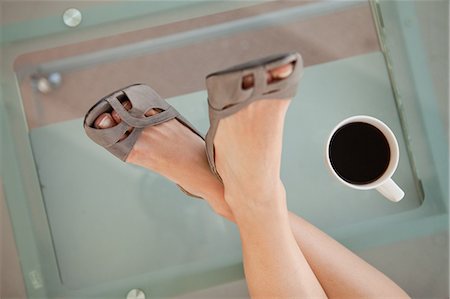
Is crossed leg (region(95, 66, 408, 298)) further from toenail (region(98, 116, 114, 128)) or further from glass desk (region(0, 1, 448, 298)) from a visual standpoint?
glass desk (region(0, 1, 448, 298))

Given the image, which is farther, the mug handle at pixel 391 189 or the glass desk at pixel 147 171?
the glass desk at pixel 147 171

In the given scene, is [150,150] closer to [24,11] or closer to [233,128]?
[233,128]

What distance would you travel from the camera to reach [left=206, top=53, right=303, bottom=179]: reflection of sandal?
48 centimetres

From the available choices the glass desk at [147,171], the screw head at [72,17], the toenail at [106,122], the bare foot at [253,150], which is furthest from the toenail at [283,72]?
the screw head at [72,17]

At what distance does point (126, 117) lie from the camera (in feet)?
2.19

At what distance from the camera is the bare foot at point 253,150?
1.73 feet

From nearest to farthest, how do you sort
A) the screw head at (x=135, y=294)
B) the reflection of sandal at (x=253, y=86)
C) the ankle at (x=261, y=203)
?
1. the reflection of sandal at (x=253, y=86)
2. the ankle at (x=261, y=203)
3. the screw head at (x=135, y=294)

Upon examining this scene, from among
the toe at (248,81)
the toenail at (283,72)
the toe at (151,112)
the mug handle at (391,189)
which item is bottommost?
the mug handle at (391,189)

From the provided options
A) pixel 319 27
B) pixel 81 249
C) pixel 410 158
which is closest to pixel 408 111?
pixel 410 158

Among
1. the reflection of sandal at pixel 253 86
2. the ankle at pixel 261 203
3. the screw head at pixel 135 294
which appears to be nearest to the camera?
the reflection of sandal at pixel 253 86

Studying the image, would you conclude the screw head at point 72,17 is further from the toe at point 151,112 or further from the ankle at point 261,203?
the ankle at point 261,203

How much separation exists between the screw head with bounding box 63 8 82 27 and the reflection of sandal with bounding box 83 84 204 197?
0.90 feet

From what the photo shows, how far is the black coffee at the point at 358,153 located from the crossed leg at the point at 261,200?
0.10m

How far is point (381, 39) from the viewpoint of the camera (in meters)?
0.92
